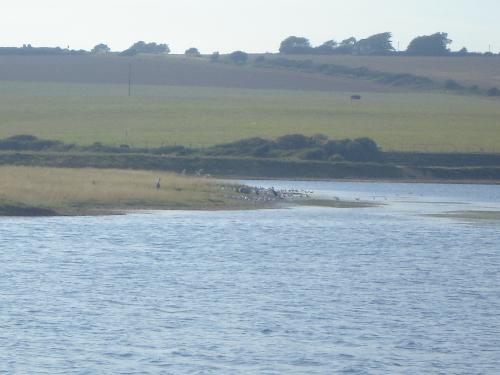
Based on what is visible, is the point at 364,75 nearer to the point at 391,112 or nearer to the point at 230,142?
the point at 391,112

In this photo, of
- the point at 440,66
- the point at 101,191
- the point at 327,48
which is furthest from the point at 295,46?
the point at 101,191

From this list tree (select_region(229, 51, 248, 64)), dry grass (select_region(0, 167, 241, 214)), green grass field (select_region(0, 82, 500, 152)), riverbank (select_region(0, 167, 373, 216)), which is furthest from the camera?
tree (select_region(229, 51, 248, 64))

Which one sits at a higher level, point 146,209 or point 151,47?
point 151,47

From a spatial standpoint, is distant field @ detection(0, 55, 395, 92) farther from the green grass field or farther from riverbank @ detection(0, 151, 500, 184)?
riverbank @ detection(0, 151, 500, 184)

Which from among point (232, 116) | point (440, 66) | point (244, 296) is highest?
point (440, 66)

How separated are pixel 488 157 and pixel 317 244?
120 ft

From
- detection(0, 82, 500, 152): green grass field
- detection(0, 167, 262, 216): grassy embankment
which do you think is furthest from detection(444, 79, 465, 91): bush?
detection(0, 167, 262, 216): grassy embankment

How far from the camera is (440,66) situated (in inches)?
4961

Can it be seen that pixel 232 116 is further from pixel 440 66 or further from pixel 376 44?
pixel 376 44

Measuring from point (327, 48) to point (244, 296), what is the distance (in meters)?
143

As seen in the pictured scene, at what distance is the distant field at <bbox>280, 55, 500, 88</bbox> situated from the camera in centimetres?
11712

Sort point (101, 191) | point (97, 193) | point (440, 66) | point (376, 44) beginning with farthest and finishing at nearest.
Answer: point (376, 44), point (440, 66), point (101, 191), point (97, 193)

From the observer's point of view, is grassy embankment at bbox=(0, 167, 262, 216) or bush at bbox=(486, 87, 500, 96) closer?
grassy embankment at bbox=(0, 167, 262, 216)

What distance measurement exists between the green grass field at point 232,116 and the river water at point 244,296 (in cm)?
3405
